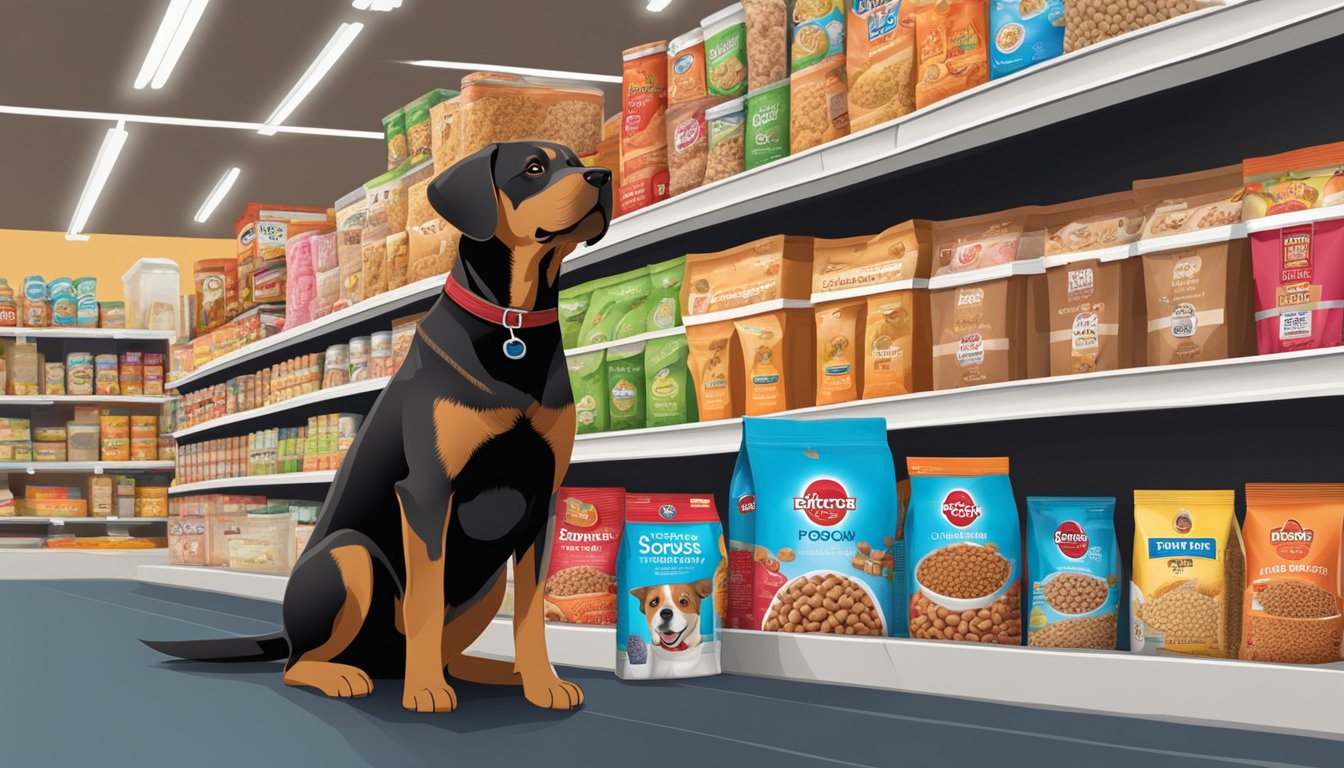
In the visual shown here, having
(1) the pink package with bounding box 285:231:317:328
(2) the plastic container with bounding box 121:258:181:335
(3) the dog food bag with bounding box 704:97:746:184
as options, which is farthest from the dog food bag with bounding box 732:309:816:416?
(2) the plastic container with bounding box 121:258:181:335

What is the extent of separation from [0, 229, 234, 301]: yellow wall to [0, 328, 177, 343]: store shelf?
226 inches

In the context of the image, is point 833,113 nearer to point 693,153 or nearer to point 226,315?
point 693,153

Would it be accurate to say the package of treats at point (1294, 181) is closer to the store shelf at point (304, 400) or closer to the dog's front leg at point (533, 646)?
the dog's front leg at point (533, 646)

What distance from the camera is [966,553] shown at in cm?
192

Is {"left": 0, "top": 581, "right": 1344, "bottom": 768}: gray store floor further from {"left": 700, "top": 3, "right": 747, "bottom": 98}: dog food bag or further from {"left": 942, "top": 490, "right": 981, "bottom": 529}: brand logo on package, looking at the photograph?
{"left": 700, "top": 3, "right": 747, "bottom": 98}: dog food bag

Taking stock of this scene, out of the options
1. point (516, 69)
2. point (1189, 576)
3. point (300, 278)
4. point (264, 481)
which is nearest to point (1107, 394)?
point (1189, 576)

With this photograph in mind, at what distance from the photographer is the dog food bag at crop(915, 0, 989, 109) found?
2.01 m

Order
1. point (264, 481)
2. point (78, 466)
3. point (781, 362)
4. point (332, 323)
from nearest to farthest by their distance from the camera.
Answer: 1. point (781, 362)
2. point (332, 323)
3. point (264, 481)
4. point (78, 466)

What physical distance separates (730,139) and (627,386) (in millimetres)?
637

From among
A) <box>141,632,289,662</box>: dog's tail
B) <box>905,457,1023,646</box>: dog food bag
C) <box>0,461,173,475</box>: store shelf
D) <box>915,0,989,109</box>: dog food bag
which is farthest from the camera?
<box>0,461,173,475</box>: store shelf

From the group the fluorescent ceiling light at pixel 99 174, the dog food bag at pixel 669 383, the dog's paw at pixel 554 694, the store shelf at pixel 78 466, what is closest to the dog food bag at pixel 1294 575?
the dog's paw at pixel 554 694

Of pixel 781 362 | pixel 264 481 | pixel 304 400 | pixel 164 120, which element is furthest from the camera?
pixel 164 120

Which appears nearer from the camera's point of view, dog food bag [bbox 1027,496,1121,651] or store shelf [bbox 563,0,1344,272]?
store shelf [bbox 563,0,1344,272]

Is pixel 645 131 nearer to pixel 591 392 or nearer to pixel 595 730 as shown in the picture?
pixel 591 392
